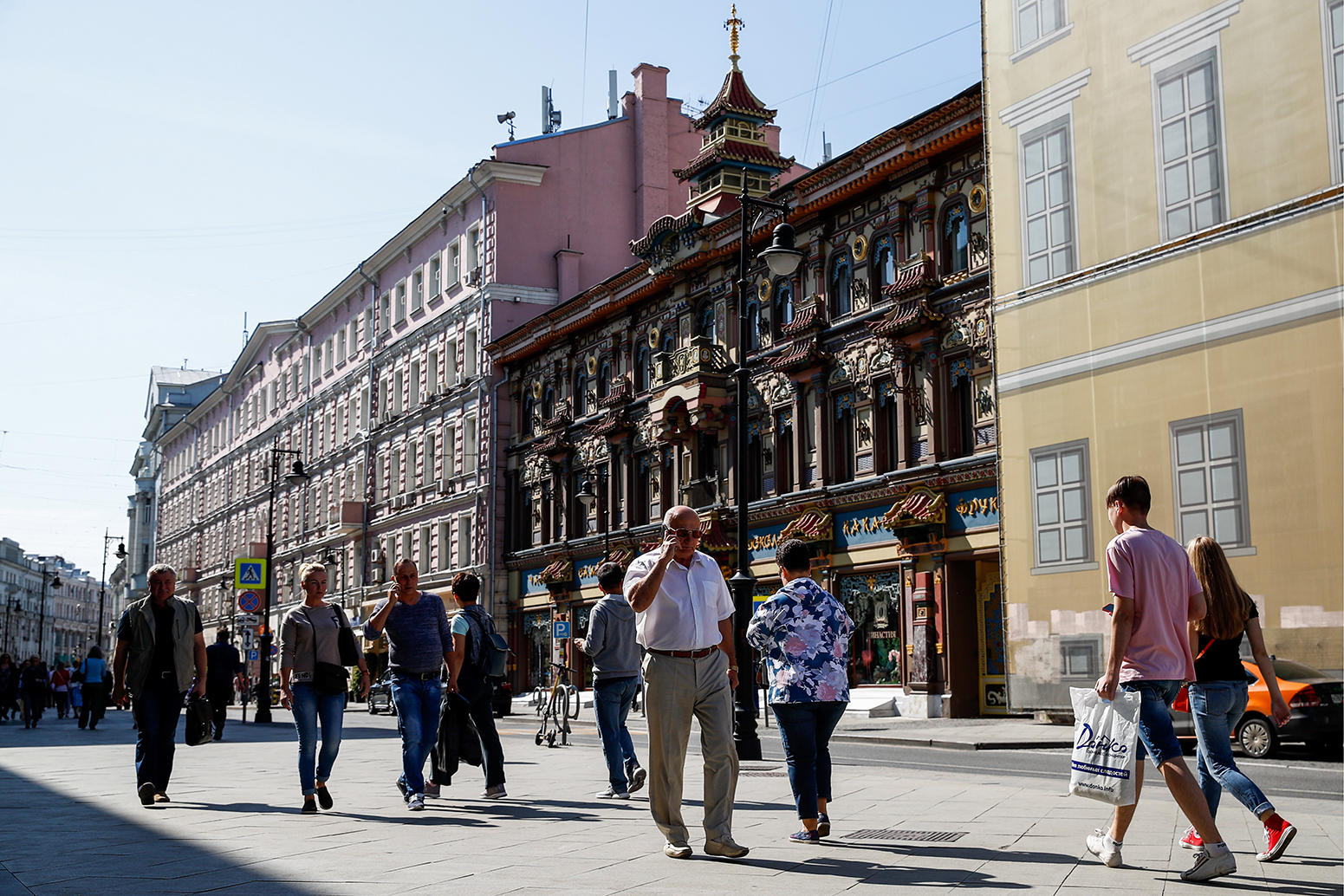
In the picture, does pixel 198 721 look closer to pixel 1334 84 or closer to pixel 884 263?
pixel 1334 84

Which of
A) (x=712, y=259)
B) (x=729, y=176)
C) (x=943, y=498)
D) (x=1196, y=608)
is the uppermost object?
(x=729, y=176)

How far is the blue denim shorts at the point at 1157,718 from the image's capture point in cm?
657

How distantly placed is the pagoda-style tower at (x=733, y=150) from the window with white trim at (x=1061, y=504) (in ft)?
59.9

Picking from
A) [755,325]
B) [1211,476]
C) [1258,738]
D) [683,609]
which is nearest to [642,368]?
[755,325]

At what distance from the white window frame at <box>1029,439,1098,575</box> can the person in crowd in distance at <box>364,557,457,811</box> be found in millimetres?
12010

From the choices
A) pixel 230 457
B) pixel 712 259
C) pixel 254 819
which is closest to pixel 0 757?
pixel 254 819

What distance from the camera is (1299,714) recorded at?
16.1 m

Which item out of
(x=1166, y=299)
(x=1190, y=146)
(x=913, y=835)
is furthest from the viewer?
(x=1166, y=299)

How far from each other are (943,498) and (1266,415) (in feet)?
33.9

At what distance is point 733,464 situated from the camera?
112 feet

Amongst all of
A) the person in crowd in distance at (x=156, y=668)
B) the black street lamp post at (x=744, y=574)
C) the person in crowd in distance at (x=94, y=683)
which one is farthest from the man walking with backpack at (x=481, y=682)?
the person in crowd in distance at (x=94, y=683)

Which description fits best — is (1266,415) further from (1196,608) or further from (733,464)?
(733,464)

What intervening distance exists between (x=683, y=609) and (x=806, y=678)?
3.51ft

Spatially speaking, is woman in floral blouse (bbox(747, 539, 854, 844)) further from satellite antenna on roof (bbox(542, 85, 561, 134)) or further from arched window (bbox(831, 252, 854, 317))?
satellite antenna on roof (bbox(542, 85, 561, 134))
